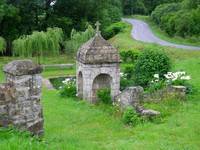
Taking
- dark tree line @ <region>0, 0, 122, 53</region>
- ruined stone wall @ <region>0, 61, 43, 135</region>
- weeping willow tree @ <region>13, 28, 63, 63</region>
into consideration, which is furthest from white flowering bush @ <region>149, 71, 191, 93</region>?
dark tree line @ <region>0, 0, 122, 53</region>

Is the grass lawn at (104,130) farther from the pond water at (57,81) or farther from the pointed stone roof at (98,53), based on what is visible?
the pond water at (57,81)

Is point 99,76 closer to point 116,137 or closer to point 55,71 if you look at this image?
point 116,137

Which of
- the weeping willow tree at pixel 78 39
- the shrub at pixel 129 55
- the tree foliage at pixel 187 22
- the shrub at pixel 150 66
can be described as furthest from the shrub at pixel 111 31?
the shrub at pixel 150 66

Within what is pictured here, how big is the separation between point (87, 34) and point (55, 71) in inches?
218

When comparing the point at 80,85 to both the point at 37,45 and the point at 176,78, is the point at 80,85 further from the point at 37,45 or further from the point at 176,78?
the point at 37,45

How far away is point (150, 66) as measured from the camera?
74.1ft

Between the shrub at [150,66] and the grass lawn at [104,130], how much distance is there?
357cm

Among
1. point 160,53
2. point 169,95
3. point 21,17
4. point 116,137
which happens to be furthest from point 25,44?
point 116,137

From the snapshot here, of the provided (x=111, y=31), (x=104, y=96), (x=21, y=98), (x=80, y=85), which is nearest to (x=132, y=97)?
(x=104, y=96)

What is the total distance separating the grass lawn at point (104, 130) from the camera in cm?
1081

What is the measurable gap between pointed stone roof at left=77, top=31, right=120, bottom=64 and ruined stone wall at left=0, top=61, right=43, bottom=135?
27.5ft

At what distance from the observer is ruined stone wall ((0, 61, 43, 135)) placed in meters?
11.6

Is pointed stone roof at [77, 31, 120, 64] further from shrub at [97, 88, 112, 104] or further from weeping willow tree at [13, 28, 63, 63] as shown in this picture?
weeping willow tree at [13, 28, 63, 63]

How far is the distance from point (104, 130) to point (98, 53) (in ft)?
20.2
